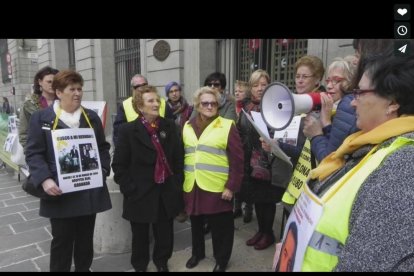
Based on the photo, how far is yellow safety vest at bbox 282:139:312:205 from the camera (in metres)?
2.72

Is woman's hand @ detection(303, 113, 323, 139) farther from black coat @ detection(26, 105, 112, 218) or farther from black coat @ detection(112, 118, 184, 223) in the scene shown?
black coat @ detection(26, 105, 112, 218)

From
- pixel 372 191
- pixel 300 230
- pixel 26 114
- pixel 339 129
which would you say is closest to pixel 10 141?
pixel 26 114

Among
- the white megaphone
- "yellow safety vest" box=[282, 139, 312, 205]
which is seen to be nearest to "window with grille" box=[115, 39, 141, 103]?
"yellow safety vest" box=[282, 139, 312, 205]

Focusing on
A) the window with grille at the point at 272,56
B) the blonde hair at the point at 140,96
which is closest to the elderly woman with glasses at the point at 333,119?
the blonde hair at the point at 140,96

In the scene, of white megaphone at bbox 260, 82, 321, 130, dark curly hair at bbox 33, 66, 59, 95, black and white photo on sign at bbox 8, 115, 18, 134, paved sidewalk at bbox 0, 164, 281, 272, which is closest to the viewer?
white megaphone at bbox 260, 82, 321, 130

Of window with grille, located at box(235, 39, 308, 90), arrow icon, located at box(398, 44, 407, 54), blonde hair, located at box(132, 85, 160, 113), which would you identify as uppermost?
window with grille, located at box(235, 39, 308, 90)

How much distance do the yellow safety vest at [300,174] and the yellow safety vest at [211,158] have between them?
70 centimetres

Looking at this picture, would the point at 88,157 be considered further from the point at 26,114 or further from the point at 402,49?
the point at 402,49

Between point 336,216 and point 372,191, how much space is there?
0.16 meters

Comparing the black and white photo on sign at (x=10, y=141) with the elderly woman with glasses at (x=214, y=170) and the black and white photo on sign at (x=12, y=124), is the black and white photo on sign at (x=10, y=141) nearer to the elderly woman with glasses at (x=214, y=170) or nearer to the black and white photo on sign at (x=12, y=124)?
the black and white photo on sign at (x=12, y=124)

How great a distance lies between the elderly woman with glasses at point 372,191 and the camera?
1.08 metres

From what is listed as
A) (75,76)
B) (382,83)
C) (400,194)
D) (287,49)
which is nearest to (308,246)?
(400,194)

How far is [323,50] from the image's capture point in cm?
534

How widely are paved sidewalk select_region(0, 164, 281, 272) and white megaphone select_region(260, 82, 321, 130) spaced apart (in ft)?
6.19
